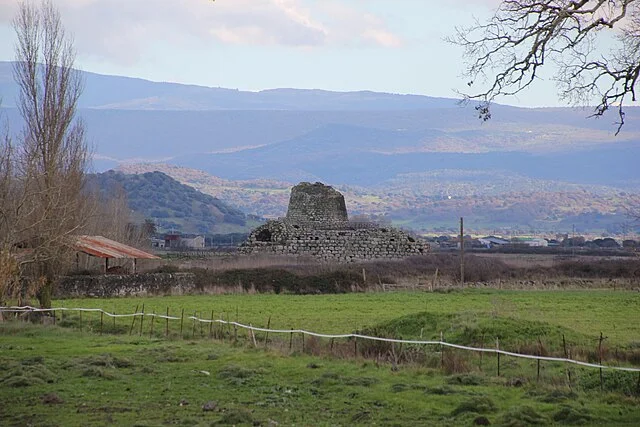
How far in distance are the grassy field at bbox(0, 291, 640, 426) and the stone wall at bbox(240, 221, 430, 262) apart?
118 ft

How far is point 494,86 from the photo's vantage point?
17328 millimetres

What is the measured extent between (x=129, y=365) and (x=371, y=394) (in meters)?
5.74

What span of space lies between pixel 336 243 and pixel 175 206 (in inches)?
4063

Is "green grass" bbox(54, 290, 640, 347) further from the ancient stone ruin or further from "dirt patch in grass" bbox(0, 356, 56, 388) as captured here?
the ancient stone ruin

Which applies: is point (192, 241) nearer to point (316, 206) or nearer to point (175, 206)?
point (316, 206)

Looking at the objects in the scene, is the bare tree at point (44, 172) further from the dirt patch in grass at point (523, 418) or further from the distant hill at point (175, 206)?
the distant hill at point (175, 206)

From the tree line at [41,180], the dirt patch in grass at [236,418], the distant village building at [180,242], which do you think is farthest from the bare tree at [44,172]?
the distant village building at [180,242]

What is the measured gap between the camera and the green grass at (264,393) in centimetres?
1551

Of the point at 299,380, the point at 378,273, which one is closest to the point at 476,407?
the point at 299,380

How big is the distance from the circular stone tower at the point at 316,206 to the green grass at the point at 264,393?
51274 mm

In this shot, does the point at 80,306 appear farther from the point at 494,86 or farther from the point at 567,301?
the point at 494,86

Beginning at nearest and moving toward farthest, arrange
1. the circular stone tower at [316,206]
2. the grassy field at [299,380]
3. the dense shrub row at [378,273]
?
the grassy field at [299,380]
the dense shrub row at [378,273]
the circular stone tower at [316,206]

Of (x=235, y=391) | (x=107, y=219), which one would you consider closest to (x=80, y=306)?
(x=235, y=391)

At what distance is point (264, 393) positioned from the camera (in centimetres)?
1783
